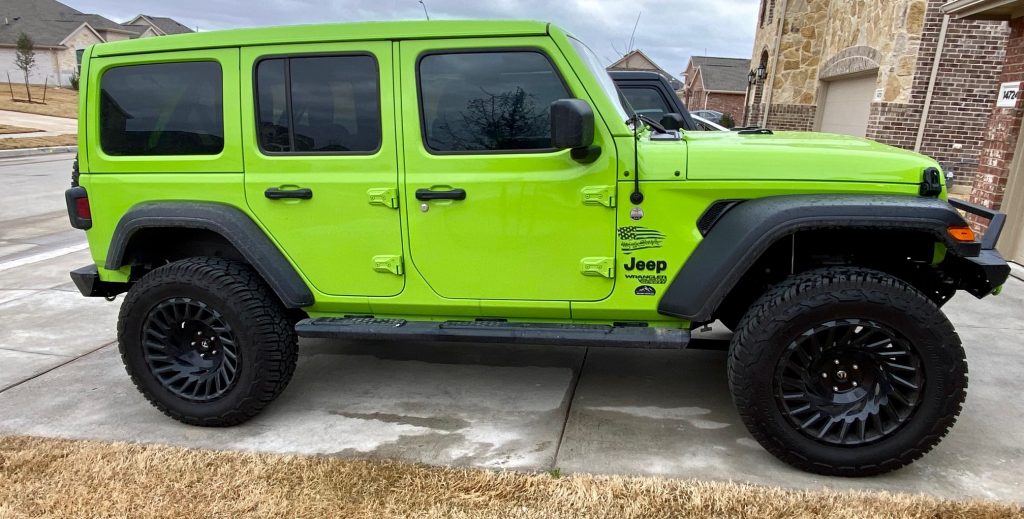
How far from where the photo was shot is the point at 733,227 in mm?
2740

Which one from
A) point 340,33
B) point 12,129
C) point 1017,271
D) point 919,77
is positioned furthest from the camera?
point 12,129

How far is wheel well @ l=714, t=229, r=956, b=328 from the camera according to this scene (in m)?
2.95

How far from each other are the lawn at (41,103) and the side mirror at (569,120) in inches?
1224

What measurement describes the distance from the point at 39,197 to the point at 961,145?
15.4 meters

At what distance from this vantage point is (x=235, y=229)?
3.15m

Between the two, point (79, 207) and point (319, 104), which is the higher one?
point (319, 104)

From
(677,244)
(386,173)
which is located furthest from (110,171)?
(677,244)

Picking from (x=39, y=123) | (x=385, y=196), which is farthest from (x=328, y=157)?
(x=39, y=123)

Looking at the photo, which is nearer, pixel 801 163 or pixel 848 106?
pixel 801 163

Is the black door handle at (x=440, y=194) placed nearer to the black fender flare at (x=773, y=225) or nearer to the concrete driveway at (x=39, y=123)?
the black fender flare at (x=773, y=225)

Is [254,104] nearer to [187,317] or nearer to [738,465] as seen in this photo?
[187,317]

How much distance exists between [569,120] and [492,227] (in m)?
0.67

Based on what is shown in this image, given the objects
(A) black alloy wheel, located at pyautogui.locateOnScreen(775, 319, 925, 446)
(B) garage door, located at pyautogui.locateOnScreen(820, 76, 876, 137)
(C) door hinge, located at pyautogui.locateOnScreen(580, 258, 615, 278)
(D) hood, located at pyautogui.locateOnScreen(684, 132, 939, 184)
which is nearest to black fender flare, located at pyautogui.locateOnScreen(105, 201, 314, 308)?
(C) door hinge, located at pyautogui.locateOnScreen(580, 258, 615, 278)

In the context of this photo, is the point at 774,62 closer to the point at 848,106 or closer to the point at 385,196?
the point at 848,106
